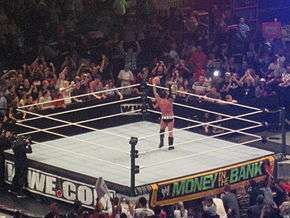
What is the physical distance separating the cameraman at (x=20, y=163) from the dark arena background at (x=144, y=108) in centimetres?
3

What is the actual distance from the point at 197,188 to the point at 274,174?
1925mm

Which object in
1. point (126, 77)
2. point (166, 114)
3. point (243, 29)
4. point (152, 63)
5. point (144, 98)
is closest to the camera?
point (166, 114)

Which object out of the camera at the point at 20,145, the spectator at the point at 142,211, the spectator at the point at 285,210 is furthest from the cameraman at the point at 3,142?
the spectator at the point at 285,210

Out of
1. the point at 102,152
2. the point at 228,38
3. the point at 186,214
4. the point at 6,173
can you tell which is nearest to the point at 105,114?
the point at 102,152

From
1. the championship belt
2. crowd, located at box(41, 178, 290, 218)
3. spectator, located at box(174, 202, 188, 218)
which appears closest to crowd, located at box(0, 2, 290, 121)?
the championship belt

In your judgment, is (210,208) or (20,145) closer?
(210,208)

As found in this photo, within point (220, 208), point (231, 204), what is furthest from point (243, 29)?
point (220, 208)

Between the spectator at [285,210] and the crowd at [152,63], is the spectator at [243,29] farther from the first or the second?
the spectator at [285,210]

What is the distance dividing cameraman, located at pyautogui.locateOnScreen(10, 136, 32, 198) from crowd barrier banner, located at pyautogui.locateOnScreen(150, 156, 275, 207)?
99.6 inches

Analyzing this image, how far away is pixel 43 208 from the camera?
17.0 m

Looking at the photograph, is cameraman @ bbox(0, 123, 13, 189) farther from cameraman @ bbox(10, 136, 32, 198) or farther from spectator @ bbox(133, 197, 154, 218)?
spectator @ bbox(133, 197, 154, 218)

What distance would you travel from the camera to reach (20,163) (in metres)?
17.2

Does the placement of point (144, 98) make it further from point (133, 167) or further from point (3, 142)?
point (133, 167)

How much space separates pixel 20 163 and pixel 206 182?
3366 mm
